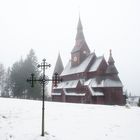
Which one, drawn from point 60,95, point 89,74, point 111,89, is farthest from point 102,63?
point 60,95

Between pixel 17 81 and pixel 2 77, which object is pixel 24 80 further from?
pixel 2 77

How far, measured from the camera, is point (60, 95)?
162 ft

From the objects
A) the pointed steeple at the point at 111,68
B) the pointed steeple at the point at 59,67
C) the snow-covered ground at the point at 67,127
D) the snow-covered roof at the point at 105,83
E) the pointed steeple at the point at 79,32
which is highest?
the pointed steeple at the point at 79,32

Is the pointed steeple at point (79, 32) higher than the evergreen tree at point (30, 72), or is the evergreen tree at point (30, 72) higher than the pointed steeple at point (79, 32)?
the pointed steeple at point (79, 32)

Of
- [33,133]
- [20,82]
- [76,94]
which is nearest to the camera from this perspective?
[33,133]

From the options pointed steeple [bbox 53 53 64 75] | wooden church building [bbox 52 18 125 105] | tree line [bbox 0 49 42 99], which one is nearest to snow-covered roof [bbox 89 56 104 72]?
wooden church building [bbox 52 18 125 105]

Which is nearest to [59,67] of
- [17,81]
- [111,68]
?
[17,81]

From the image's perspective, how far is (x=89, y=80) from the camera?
40.8 m

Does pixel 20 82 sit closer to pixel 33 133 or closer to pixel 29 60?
pixel 29 60

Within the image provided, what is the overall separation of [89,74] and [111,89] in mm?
7558

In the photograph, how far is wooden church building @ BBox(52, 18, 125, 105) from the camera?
122 feet

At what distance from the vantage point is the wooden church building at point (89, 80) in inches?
1468

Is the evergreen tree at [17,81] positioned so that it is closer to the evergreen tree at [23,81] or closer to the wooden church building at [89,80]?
the evergreen tree at [23,81]

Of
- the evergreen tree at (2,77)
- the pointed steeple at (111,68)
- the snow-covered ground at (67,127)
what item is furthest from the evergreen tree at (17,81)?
the snow-covered ground at (67,127)
